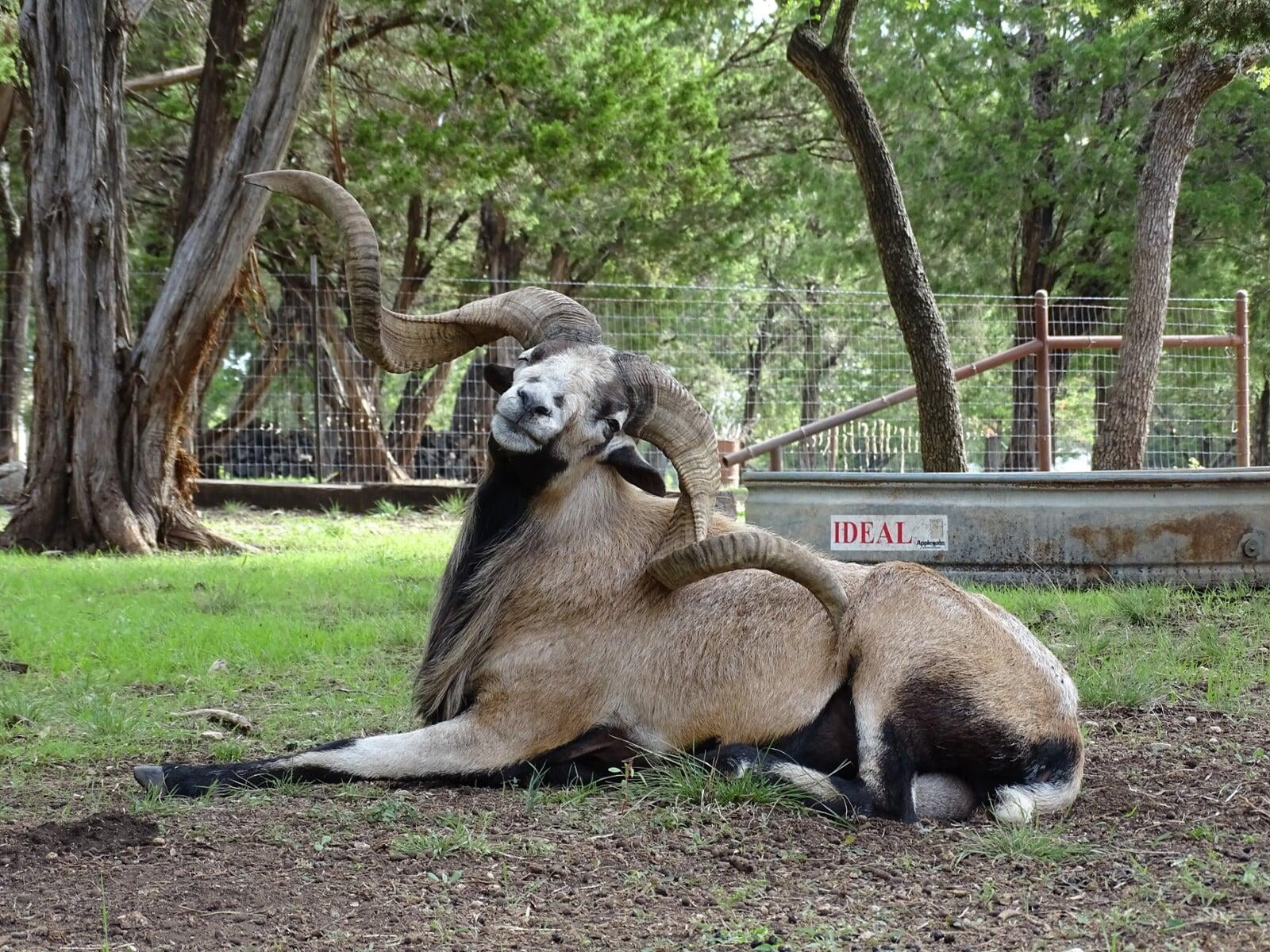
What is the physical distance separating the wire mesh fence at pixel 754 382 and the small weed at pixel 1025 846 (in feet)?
39.8

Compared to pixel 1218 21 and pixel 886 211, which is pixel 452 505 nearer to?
pixel 886 211

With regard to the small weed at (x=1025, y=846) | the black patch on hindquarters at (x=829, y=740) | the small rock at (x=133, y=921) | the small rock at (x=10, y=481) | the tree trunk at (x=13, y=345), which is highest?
the tree trunk at (x=13, y=345)

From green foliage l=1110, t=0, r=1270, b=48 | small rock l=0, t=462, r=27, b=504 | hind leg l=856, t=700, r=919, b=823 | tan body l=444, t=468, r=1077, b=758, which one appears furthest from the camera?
small rock l=0, t=462, r=27, b=504

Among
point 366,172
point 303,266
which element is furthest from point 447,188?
point 303,266

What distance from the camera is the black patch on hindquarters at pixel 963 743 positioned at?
4.38 metres

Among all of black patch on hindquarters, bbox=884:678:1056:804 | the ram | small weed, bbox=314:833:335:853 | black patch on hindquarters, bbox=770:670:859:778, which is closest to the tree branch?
the ram

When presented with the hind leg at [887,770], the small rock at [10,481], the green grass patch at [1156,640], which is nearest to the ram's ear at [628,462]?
the hind leg at [887,770]

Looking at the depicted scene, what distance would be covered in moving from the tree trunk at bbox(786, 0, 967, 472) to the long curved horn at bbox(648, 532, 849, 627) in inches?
207

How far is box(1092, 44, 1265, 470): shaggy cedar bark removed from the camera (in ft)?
37.3

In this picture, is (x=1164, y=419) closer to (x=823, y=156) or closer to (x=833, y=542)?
(x=823, y=156)

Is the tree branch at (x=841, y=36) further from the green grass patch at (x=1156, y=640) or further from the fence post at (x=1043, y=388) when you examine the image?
the fence post at (x=1043, y=388)

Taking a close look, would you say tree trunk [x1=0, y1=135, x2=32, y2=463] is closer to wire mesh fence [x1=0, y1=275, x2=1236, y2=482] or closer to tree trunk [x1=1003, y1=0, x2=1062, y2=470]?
wire mesh fence [x1=0, y1=275, x2=1236, y2=482]

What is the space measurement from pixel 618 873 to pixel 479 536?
189cm

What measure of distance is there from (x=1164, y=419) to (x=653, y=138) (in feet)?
28.9
